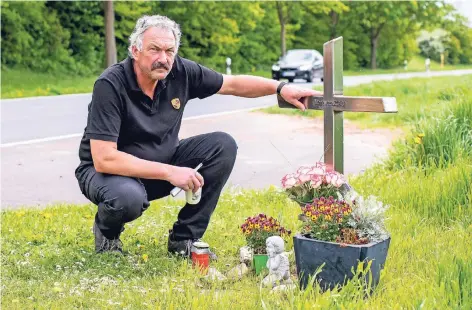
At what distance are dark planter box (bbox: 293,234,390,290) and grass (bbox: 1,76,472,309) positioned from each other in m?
0.11

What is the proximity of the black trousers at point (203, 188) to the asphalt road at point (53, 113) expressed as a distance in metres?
5.60

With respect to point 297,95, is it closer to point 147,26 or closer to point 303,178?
point 303,178

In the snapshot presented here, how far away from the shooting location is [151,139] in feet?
14.9

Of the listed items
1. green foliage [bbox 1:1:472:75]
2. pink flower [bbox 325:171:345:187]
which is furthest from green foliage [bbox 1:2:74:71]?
pink flower [bbox 325:171:345:187]

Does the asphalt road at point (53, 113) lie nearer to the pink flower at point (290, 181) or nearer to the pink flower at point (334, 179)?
the pink flower at point (290, 181)

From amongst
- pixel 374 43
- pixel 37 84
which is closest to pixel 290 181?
pixel 37 84

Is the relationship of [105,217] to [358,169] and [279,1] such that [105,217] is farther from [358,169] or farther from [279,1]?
[279,1]

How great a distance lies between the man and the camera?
4297 millimetres

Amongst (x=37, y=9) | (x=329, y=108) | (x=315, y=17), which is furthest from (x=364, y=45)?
(x=329, y=108)

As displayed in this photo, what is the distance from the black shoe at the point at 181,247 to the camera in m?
4.60

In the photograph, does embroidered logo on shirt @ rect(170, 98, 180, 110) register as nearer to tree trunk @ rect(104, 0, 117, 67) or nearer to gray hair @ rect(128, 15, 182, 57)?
gray hair @ rect(128, 15, 182, 57)

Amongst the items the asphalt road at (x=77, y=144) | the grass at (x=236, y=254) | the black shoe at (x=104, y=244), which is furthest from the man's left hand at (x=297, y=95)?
the black shoe at (x=104, y=244)

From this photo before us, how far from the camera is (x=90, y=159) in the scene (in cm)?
458

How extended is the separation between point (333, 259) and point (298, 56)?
26.1 metres
